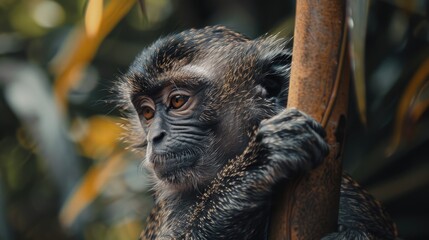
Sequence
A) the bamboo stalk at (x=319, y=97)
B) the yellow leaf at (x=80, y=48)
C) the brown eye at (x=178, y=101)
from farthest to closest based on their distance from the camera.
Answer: the yellow leaf at (x=80, y=48) → the brown eye at (x=178, y=101) → the bamboo stalk at (x=319, y=97)

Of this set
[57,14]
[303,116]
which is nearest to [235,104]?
[303,116]

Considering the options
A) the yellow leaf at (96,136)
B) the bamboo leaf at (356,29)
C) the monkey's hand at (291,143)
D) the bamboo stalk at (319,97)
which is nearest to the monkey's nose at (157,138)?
the monkey's hand at (291,143)

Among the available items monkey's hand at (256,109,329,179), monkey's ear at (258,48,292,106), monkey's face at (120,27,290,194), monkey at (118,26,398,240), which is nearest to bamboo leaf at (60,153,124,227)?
monkey at (118,26,398,240)

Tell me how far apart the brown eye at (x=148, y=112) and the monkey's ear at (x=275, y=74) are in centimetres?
59

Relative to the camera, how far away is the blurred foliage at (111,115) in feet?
20.7

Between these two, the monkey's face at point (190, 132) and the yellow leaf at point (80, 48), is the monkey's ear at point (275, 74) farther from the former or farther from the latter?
the yellow leaf at point (80, 48)

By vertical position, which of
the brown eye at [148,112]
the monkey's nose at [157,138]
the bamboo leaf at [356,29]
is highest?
the bamboo leaf at [356,29]

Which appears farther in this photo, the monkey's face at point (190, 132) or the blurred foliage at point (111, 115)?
the blurred foliage at point (111, 115)

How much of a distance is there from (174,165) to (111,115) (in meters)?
2.94

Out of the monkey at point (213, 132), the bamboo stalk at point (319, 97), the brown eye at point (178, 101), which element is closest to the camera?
the bamboo stalk at point (319, 97)

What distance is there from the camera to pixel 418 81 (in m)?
5.68

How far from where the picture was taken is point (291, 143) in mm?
3303

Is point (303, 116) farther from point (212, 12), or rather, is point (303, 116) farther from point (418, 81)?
point (212, 12)

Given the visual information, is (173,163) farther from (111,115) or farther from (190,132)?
(111,115)
